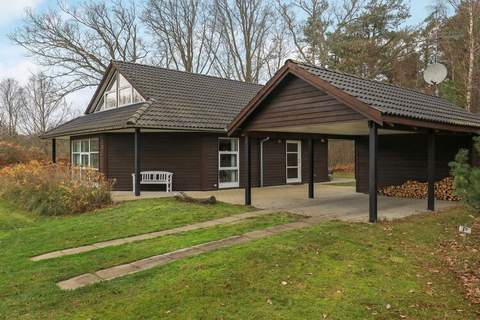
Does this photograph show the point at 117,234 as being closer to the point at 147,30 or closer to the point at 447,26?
the point at 447,26

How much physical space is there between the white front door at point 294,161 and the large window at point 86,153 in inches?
340

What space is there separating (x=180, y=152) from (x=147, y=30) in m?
16.7

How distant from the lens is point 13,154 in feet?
68.8

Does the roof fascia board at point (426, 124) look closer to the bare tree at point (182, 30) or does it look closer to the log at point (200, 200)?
the log at point (200, 200)

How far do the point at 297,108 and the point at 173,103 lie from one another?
729 centimetres

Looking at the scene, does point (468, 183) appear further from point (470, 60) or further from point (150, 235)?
point (470, 60)

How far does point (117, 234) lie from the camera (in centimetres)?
708

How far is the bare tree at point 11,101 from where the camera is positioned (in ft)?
102

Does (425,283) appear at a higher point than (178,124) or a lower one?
lower

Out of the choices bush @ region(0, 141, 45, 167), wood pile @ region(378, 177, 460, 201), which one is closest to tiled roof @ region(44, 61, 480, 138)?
wood pile @ region(378, 177, 460, 201)

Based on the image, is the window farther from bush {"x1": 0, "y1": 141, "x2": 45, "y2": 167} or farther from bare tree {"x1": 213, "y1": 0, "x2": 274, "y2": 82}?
bare tree {"x1": 213, "y1": 0, "x2": 274, "y2": 82}

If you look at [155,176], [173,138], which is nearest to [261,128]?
[173,138]

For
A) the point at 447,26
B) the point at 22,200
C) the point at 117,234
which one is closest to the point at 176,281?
the point at 117,234

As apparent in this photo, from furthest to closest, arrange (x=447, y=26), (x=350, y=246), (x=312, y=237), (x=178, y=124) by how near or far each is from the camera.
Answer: (x=447, y=26), (x=178, y=124), (x=312, y=237), (x=350, y=246)
